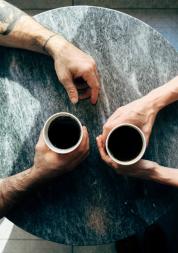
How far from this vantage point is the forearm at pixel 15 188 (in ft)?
3.88

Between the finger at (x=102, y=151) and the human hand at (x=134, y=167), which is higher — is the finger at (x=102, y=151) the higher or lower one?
the higher one

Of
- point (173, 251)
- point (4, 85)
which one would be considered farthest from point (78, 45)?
point (173, 251)

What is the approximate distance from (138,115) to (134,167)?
0.20 meters

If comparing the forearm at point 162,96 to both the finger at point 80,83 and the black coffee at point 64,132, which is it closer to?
the finger at point 80,83

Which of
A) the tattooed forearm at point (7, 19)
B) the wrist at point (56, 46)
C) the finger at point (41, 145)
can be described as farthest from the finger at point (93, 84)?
the tattooed forearm at point (7, 19)

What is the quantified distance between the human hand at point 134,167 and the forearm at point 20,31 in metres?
0.42

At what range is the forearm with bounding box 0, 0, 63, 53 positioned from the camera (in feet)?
4.21

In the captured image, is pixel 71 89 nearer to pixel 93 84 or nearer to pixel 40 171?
pixel 93 84

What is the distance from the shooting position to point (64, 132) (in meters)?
1.08

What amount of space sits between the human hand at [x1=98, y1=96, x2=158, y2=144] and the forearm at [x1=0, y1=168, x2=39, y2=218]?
0.31 metres

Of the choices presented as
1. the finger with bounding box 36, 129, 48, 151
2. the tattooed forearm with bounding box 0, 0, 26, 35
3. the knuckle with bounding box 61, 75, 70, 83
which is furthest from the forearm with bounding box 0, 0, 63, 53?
the finger with bounding box 36, 129, 48, 151

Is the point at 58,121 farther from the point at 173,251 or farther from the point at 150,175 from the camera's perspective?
the point at 173,251

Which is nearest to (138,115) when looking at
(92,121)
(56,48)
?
(92,121)

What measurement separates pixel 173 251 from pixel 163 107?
31.9 inches
